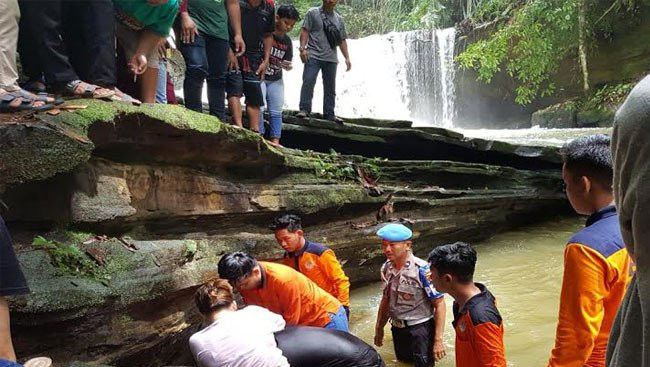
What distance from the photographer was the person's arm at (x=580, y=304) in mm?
2115

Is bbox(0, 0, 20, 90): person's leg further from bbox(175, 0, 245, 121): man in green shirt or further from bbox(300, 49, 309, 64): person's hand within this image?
bbox(300, 49, 309, 64): person's hand

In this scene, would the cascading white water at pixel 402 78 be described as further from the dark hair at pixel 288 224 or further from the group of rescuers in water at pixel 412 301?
the group of rescuers in water at pixel 412 301

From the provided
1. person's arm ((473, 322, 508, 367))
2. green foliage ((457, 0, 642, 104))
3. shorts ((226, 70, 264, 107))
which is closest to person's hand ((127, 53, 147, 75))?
shorts ((226, 70, 264, 107))

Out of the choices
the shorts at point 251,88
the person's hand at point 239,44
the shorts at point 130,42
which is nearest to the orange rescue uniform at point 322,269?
the shorts at point 130,42

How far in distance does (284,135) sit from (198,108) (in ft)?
8.37

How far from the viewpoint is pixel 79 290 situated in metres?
3.31

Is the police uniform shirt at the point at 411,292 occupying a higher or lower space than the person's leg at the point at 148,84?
lower

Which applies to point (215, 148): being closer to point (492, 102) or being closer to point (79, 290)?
point (79, 290)

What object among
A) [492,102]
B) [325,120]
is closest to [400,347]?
[325,120]

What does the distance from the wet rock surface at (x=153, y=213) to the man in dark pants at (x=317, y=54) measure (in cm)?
130

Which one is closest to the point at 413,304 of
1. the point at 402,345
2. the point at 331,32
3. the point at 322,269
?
the point at 402,345

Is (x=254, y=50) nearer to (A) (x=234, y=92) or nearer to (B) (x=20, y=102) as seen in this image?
(A) (x=234, y=92)

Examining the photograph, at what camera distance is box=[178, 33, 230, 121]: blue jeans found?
5.42 metres

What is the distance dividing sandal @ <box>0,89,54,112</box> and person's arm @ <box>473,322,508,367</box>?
316 centimetres
